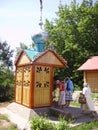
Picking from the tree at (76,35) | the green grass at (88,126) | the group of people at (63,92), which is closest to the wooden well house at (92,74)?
the tree at (76,35)

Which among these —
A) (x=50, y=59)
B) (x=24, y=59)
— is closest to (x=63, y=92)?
(x=50, y=59)

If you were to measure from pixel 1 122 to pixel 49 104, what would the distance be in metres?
2.90

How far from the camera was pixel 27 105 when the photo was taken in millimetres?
12523

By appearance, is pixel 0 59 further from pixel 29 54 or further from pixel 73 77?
pixel 29 54

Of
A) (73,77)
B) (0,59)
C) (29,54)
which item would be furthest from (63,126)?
(0,59)

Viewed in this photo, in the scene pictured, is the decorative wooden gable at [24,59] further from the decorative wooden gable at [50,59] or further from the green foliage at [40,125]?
the green foliage at [40,125]

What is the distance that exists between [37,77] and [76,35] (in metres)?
23.9

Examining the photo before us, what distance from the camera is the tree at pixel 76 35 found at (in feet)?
112

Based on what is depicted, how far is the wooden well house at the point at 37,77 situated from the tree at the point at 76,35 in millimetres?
20344

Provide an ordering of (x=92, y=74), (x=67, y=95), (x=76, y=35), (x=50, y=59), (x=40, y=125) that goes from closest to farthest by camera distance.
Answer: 1. (x=40, y=125)
2. (x=50, y=59)
3. (x=67, y=95)
4. (x=92, y=74)
5. (x=76, y=35)

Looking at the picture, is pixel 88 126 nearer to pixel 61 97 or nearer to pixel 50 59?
pixel 61 97

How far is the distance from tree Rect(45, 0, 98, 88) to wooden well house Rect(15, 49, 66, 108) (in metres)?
20.3

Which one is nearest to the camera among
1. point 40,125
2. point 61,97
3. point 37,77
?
point 40,125

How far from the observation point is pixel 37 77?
1251cm
